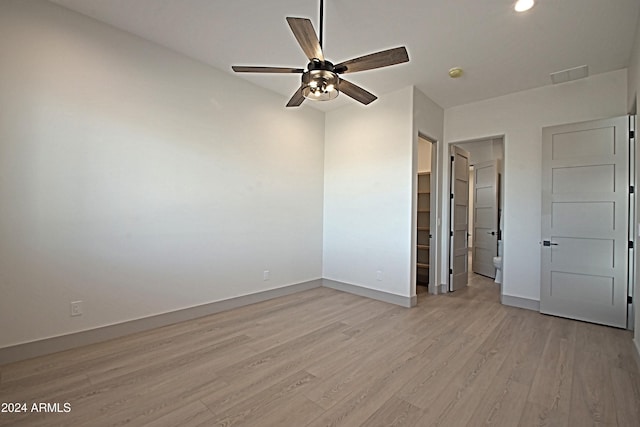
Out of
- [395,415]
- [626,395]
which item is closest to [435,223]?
[626,395]

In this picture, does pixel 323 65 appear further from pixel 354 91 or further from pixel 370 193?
pixel 370 193

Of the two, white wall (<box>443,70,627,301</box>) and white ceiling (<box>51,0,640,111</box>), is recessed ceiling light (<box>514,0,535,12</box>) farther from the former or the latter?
white wall (<box>443,70,627,301</box>)

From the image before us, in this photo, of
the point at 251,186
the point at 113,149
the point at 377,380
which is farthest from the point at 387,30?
the point at 377,380

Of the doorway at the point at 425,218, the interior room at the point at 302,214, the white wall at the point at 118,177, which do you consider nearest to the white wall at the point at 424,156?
the doorway at the point at 425,218

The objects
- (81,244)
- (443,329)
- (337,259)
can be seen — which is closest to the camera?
(81,244)

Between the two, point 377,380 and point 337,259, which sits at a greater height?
point 337,259

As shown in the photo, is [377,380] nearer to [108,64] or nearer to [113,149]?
[113,149]

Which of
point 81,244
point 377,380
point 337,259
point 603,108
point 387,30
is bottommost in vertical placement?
point 377,380

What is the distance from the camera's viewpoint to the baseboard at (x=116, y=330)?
2.38 m

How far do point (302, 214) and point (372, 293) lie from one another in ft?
5.35

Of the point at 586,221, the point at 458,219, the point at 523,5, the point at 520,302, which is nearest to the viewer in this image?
the point at 523,5

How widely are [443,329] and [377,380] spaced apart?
4.45 feet

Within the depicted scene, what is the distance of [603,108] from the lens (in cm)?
353

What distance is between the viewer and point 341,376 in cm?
224
